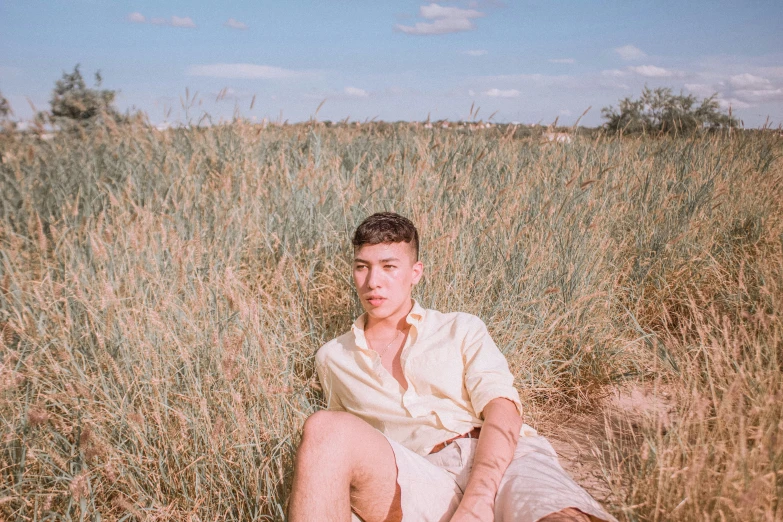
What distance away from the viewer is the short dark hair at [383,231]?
1.96 m

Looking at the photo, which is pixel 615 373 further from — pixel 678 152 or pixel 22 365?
pixel 678 152

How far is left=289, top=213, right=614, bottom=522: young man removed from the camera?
53.7 inches

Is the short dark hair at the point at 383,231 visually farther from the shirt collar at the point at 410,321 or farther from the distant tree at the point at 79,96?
the distant tree at the point at 79,96

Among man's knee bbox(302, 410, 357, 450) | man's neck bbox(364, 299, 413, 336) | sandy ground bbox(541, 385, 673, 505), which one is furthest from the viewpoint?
sandy ground bbox(541, 385, 673, 505)

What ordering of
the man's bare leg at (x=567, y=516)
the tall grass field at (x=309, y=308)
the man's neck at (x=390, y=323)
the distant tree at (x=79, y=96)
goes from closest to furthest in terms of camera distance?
the man's bare leg at (x=567, y=516), the tall grass field at (x=309, y=308), the man's neck at (x=390, y=323), the distant tree at (x=79, y=96)

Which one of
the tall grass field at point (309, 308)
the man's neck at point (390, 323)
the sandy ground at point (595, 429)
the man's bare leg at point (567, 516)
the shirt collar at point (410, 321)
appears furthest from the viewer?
the sandy ground at point (595, 429)

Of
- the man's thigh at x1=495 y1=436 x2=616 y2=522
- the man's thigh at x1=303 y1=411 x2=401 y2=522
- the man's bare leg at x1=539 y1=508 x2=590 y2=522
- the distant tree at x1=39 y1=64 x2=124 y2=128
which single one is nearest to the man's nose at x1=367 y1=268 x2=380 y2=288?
the man's thigh at x1=303 y1=411 x2=401 y2=522

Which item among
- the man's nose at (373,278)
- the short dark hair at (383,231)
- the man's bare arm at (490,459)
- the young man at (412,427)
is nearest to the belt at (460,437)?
the young man at (412,427)

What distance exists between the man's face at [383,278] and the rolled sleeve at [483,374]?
0.31m

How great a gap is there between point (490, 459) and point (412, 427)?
34 centimetres

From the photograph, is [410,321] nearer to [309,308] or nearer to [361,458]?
[361,458]

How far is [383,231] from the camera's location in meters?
1.96

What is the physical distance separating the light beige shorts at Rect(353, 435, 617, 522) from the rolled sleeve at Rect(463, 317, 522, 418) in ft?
0.47

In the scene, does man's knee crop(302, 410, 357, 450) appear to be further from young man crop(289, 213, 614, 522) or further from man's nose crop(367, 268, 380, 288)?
man's nose crop(367, 268, 380, 288)
